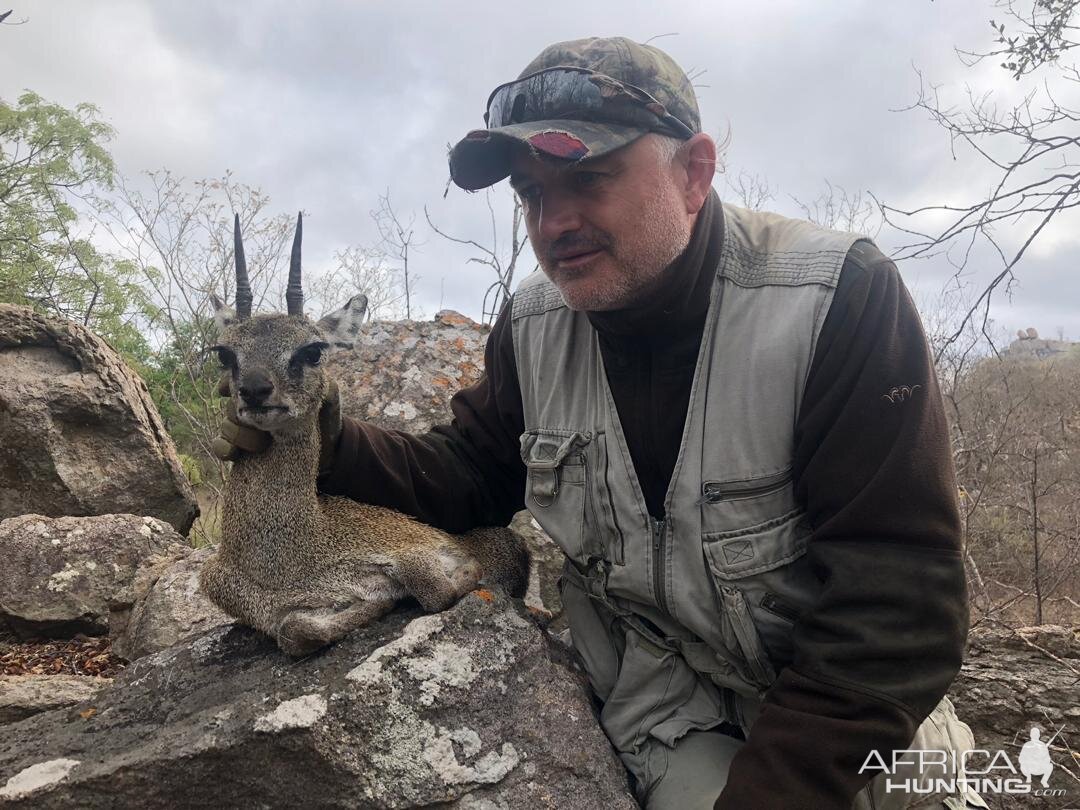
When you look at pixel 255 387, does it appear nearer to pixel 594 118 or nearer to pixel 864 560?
pixel 594 118

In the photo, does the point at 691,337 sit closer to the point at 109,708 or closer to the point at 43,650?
the point at 109,708

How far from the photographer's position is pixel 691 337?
128 inches

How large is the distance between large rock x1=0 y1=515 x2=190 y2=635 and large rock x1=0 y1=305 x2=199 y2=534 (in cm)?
107

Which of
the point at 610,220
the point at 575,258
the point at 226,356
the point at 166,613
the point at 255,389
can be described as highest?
the point at 610,220

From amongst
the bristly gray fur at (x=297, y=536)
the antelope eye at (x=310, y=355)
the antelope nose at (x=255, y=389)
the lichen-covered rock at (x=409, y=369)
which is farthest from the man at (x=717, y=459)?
the lichen-covered rock at (x=409, y=369)

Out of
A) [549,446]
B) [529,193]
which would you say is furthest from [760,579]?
[529,193]

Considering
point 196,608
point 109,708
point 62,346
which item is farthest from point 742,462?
point 62,346

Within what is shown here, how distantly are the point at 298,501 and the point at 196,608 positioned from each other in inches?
82.6

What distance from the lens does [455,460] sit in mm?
4074

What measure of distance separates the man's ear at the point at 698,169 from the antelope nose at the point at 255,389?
6.68 ft

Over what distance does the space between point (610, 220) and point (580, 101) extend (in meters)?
0.50

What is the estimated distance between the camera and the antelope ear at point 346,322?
13.4 ft

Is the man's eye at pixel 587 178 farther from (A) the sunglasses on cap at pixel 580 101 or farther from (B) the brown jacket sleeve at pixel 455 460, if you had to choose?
(B) the brown jacket sleeve at pixel 455 460

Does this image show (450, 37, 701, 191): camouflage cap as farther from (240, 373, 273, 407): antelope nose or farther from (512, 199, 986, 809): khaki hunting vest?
(240, 373, 273, 407): antelope nose
